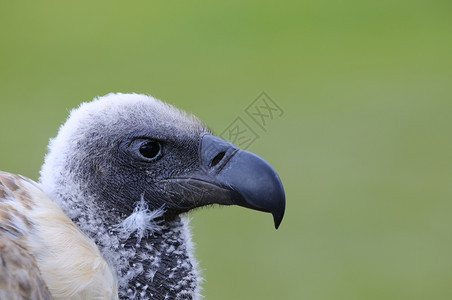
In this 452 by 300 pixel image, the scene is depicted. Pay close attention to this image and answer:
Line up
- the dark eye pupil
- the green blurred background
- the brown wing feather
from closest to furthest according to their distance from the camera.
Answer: the brown wing feather, the dark eye pupil, the green blurred background

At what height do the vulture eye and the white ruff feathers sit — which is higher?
the vulture eye

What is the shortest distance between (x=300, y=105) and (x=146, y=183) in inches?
269

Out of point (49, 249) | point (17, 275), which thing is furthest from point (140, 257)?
point (17, 275)

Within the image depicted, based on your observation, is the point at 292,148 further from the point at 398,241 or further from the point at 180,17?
the point at 180,17

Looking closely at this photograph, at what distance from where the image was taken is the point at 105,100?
2.30 metres

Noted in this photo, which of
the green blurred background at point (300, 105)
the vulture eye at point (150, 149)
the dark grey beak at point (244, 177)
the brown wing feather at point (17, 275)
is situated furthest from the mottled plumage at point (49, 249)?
the green blurred background at point (300, 105)

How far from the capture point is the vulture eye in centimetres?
225

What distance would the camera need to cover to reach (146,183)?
2254 millimetres

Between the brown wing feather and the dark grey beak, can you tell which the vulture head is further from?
the brown wing feather

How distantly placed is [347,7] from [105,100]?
1000 centimetres

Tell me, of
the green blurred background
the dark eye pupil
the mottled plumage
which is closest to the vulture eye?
the dark eye pupil

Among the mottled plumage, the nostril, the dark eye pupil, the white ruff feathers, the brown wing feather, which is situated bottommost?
the brown wing feather

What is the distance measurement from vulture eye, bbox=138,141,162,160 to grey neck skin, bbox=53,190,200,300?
0.65 feet

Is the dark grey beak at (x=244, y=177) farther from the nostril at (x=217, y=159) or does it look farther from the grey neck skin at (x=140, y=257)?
the grey neck skin at (x=140, y=257)
